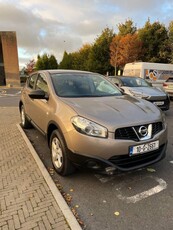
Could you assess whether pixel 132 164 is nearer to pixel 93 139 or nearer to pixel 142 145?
pixel 142 145

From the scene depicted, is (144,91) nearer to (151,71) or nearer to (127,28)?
(151,71)

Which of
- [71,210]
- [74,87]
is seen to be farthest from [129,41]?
[71,210]

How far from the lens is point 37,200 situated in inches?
108

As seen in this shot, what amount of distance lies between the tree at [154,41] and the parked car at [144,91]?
71.2ft

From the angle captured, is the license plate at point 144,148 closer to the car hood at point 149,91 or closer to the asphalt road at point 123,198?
the asphalt road at point 123,198

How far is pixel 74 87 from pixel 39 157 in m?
1.53

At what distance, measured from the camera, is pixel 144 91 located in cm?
803

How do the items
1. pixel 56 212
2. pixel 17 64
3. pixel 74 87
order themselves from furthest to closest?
1. pixel 17 64
2. pixel 74 87
3. pixel 56 212

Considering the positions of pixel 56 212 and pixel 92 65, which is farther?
pixel 92 65

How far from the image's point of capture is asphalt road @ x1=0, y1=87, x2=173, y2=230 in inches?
95.3

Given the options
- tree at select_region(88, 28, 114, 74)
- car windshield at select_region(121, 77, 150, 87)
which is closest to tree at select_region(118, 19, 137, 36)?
tree at select_region(88, 28, 114, 74)

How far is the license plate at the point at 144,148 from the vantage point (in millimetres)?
2842

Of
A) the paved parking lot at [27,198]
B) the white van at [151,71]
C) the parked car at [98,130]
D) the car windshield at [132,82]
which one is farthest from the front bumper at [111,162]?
the white van at [151,71]

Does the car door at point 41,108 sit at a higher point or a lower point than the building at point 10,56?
lower
